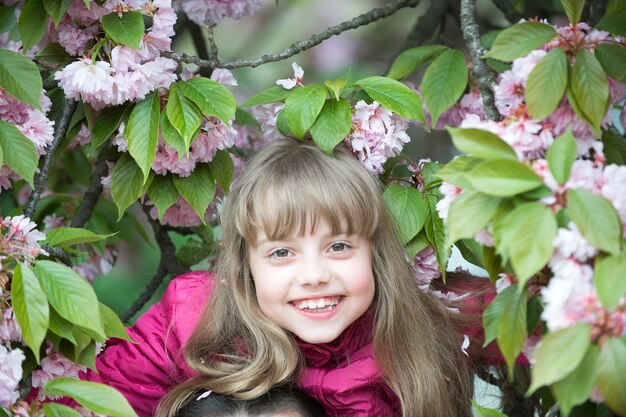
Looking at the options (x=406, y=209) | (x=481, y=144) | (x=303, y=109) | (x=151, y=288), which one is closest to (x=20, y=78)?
(x=303, y=109)

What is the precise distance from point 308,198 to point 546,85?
22.5 inches

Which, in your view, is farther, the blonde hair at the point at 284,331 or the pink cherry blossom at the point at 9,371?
the blonde hair at the point at 284,331

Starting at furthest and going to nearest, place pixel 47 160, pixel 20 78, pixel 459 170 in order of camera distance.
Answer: pixel 47 160 < pixel 20 78 < pixel 459 170

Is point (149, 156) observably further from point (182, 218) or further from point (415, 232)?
point (415, 232)

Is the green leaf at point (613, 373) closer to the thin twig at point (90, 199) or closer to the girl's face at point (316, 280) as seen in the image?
the girl's face at point (316, 280)

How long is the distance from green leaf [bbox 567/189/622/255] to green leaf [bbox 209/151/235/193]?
91cm

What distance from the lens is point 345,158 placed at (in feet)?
6.71

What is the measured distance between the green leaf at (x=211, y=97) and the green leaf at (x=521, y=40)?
53 cm

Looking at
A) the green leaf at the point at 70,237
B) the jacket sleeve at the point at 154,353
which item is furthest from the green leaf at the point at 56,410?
the jacket sleeve at the point at 154,353

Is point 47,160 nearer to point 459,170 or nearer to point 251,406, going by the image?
point 251,406

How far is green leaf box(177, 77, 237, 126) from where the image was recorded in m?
1.90

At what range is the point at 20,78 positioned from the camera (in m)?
1.84

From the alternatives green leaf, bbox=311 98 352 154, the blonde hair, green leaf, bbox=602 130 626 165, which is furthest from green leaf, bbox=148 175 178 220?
green leaf, bbox=602 130 626 165

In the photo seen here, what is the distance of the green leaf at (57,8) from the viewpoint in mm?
1927
